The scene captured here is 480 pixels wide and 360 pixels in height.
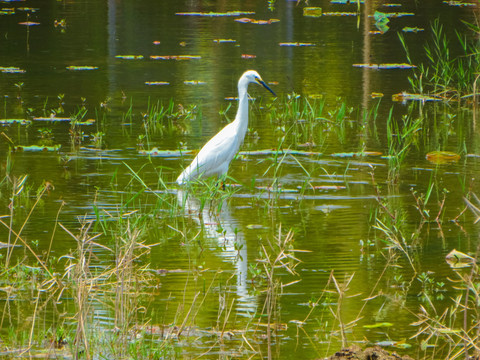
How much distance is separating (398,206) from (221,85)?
562 centimetres

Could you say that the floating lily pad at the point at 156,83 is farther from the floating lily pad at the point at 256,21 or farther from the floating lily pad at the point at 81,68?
the floating lily pad at the point at 256,21

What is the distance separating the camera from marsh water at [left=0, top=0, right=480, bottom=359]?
4953 mm

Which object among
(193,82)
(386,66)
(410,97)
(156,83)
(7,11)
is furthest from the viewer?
(7,11)

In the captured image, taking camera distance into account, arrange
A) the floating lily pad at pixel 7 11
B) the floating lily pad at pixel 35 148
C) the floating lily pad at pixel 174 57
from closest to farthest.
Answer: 1. the floating lily pad at pixel 35 148
2. the floating lily pad at pixel 174 57
3. the floating lily pad at pixel 7 11

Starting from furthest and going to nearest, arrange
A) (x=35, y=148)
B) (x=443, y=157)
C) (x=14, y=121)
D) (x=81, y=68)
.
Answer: (x=81, y=68)
(x=14, y=121)
(x=35, y=148)
(x=443, y=157)

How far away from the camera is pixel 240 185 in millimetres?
7934

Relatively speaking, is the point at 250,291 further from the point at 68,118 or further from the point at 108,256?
the point at 68,118

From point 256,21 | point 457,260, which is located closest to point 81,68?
point 256,21

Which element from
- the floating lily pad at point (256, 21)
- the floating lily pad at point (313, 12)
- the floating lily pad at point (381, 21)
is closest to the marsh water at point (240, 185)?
the floating lily pad at point (381, 21)

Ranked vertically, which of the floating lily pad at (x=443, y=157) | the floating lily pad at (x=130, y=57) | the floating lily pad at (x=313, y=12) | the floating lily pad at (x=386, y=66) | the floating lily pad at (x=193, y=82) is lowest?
the floating lily pad at (x=443, y=157)

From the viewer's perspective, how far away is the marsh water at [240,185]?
4953mm

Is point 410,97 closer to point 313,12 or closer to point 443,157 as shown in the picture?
point 443,157

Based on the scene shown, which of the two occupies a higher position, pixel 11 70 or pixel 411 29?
pixel 411 29

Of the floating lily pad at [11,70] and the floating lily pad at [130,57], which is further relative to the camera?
the floating lily pad at [130,57]
